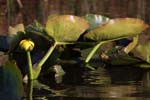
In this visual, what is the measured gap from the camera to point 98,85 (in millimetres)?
2705

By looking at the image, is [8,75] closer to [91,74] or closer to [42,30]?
[42,30]

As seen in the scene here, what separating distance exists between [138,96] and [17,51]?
741 mm

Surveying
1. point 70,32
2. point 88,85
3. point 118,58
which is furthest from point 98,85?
point 118,58

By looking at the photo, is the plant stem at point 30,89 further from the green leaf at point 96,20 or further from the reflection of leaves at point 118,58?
the reflection of leaves at point 118,58

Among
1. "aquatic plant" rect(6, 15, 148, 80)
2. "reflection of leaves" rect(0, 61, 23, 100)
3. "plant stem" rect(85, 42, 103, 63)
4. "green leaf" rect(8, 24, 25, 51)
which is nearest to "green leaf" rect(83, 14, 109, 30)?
"aquatic plant" rect(6, 15, 148, 80)

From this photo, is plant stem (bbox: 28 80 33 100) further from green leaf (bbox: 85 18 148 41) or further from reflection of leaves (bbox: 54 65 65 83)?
green leaf (bbox: 85 18 148 41)

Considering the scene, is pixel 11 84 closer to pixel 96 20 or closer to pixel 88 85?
pixel 88 85

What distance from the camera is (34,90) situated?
2590mm

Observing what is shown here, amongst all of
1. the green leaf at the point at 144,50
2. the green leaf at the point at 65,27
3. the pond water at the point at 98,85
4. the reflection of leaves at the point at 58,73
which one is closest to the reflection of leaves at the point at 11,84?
the pond water at the point at 98,85

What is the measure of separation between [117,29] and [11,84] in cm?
80

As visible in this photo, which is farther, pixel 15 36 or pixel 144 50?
pixel 144 50

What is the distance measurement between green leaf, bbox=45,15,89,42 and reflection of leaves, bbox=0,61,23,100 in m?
0.45

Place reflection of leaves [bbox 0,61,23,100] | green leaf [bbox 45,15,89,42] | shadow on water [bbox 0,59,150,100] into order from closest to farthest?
reflection of leaves [bbox 0,61,23,100] → shadow on water [bbox 0,59,150,100] → green leaf [bbox 45,15,89,42]

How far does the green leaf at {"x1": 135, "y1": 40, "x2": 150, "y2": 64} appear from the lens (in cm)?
312
